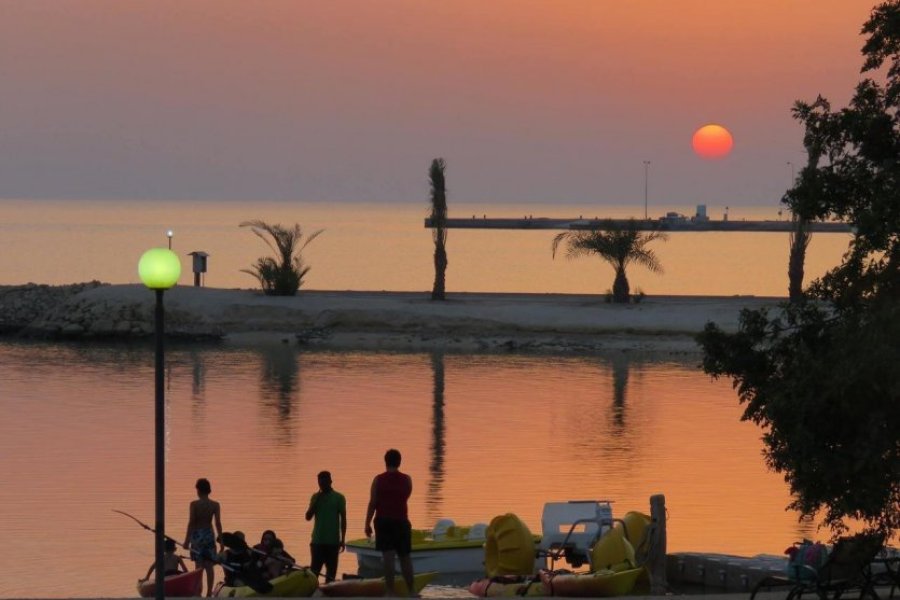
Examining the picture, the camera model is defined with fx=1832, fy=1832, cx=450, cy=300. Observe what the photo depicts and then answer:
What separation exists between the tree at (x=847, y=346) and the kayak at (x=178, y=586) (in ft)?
19.3

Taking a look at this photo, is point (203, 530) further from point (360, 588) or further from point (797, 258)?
point (797, 258)

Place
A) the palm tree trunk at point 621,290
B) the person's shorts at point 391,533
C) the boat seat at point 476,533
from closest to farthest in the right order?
the person's shorts at point 391,533 < the boat seat at point 476,533 < the palm tree trunk at point 621,290

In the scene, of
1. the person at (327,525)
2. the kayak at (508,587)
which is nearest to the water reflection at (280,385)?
the kayak at (508,587)

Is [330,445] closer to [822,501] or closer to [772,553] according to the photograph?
[772,553]

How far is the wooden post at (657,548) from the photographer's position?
1945 centimetres

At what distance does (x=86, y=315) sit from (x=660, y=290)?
41.9 m

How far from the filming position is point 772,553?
23031 millimetres

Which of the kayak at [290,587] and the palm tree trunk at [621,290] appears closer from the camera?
the kayak at [290,587]

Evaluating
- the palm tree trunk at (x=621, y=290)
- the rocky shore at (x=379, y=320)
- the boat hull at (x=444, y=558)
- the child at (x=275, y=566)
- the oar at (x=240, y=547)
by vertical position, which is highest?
the palm tree trunk at (x=621, y=290)

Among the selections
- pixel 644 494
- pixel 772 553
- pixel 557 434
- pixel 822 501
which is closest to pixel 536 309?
pixel 557 434

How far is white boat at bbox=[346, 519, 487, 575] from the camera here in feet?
68.6

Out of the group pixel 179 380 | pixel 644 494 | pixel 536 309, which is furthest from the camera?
pixel 536 309

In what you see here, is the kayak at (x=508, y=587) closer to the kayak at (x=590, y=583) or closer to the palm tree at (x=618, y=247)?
the kayak at (x=590, y=583)

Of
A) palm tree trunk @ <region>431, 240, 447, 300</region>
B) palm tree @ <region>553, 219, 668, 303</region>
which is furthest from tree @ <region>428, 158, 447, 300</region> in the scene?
palm tree @ <region>553, 219, 668, 303</region>
